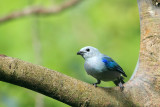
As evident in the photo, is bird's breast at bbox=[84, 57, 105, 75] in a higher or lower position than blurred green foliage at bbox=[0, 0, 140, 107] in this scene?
lower

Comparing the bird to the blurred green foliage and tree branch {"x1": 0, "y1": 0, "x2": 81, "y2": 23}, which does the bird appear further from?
tree branch {"x1": 0, "y1": 0, "x2": 81, "y2": 23}

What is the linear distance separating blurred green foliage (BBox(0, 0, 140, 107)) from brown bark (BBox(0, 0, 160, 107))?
2.90 metres

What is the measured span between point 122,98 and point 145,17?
1133mm

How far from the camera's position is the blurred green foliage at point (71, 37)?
273 inches

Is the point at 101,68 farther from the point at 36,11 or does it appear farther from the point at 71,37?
the point at 71,37

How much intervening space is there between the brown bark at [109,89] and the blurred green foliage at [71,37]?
2898mm

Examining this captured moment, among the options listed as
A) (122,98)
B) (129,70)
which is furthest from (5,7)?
(122,98)

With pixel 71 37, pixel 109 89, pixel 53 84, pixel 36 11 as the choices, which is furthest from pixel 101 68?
pixel 71 37

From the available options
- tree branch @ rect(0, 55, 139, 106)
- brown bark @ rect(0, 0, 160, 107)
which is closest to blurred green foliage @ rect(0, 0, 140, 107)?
brown bark @ rect(0, 0, 160, 107)

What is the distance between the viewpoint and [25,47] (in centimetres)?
752

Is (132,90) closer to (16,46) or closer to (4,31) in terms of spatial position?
(16,46)

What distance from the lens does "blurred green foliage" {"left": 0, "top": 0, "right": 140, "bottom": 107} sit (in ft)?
22.8

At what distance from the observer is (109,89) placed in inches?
130

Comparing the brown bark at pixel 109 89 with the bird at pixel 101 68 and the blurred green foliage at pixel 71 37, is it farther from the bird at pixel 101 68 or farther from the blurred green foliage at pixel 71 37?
the blurred green foliage at pixel 71 37
